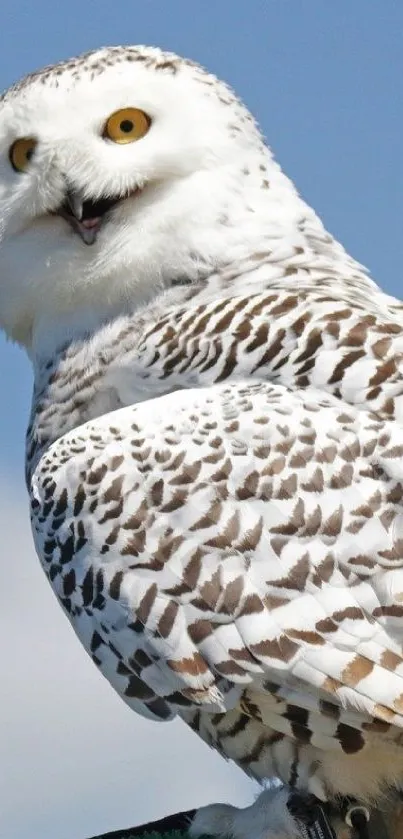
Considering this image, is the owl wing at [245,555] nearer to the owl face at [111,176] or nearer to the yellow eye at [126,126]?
the owl face at [111,176]

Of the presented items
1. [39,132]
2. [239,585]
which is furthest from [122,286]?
[239,585]

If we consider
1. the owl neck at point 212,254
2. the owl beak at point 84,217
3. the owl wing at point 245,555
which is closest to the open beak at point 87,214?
the owl beak at point 84,217

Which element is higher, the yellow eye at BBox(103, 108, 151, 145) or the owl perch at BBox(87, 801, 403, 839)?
the yellow eye at BBox(103, 108, 151, 145)

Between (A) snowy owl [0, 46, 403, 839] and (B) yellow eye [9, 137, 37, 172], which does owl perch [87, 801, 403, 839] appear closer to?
(A) snowy owl [0, 46, 403, 839]

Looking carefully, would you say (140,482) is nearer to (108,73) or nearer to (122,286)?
(122,286)

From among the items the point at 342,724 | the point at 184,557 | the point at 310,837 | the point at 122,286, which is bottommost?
the point at 310,837

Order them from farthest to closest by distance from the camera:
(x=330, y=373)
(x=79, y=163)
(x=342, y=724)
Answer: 1. (x=79, y=163)
2. (x=330, y=373)
3. (x=342, y=724)

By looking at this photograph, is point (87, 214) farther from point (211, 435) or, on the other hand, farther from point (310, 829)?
point (310, 829)

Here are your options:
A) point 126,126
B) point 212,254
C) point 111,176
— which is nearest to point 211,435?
point 212,254

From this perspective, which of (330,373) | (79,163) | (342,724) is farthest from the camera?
(79,163)

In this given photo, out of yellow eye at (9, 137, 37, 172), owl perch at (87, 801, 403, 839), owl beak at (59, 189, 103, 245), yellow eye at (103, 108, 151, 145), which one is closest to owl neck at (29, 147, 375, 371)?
owl beak at (59, 189, 103, 245)
